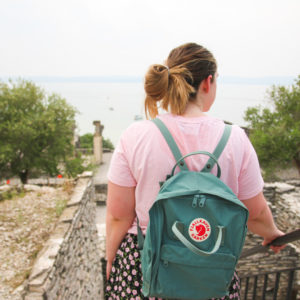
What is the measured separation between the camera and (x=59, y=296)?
2920mm

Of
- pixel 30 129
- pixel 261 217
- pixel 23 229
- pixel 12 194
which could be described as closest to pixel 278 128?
pixel 30 129

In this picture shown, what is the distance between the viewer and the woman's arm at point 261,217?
48.4 inches

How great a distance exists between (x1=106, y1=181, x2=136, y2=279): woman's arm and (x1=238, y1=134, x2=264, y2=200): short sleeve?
0.48 metres

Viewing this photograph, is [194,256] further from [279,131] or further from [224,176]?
[279,131]

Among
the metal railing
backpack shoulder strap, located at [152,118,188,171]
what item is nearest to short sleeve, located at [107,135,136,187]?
backpack shoulder strap, located at [152,118,188,171]

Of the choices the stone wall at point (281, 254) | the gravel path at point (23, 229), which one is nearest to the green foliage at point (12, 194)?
the gravel path at point (23, 229)

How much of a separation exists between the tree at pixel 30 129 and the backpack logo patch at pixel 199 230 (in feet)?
48.0

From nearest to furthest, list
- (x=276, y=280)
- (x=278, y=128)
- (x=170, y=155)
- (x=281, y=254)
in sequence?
1. (x=170, y=155)
2. (x=276, y=280)
3. (x=281, y=254)
4. (x=278, y=128)

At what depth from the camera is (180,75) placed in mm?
1160

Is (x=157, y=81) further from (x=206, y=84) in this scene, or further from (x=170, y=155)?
(x=170, y=155)

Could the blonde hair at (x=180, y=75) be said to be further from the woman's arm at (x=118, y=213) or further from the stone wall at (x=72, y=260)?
the stone wall at (x=72, y=260)

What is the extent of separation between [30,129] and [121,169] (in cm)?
1457

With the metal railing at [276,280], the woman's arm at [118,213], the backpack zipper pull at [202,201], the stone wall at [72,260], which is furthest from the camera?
the stone wall at [72,260]

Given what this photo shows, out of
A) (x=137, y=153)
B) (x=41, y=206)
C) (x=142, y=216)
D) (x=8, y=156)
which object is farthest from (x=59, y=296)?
(x=8, y=156)
